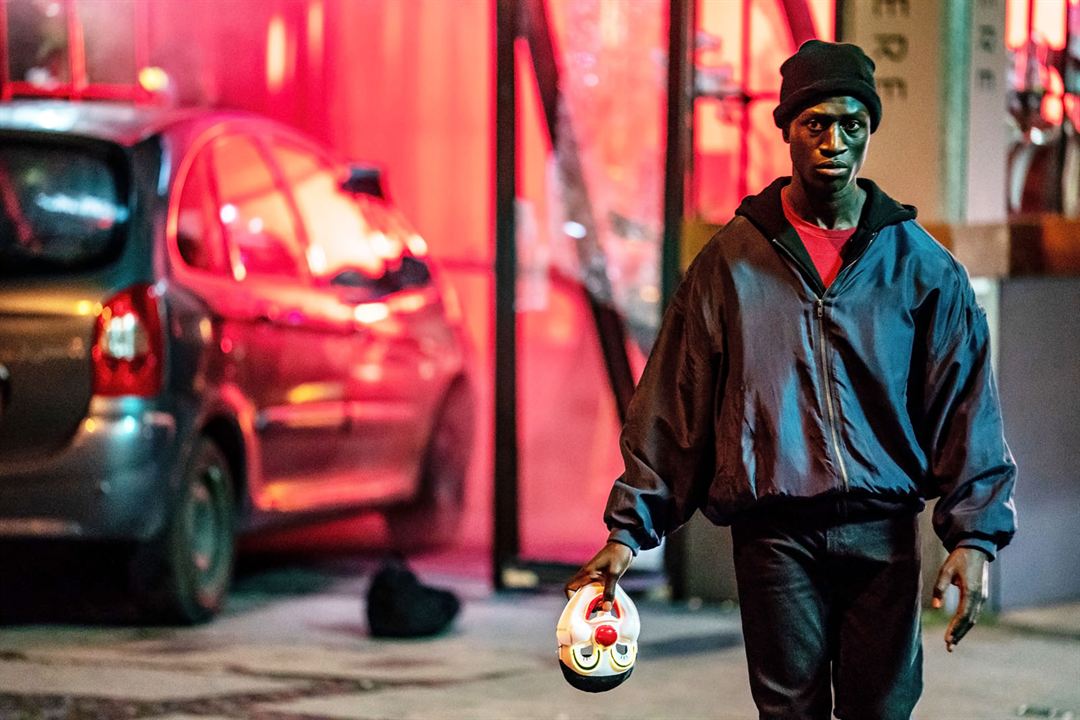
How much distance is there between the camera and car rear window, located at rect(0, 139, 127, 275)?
7.16 metres

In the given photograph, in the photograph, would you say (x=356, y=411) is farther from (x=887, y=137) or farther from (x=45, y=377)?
(x=887, y=137)

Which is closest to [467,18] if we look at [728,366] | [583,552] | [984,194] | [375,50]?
[375,50]

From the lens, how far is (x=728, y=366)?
154 inches

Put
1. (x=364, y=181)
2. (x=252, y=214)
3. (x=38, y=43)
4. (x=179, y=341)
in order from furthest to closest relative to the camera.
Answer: (x=38, y=43) < (x=364, y=181) < (x=252, y=214) < (x=179, y=341)

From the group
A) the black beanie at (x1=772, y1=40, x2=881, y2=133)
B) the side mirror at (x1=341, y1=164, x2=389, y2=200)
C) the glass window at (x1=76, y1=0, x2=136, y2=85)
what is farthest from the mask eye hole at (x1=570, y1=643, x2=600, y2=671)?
the glass window at (x1=76, y1=0, x2=136, y2=85)

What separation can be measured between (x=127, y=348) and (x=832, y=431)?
379cm

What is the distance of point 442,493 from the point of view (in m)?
9.84

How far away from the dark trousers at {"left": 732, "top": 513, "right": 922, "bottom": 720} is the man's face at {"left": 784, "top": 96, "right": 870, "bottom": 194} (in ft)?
2.10

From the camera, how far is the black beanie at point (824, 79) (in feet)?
12.5

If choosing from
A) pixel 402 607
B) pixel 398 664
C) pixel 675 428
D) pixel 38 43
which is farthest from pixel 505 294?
pixel 675 428

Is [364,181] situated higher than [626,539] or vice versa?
[364,181]

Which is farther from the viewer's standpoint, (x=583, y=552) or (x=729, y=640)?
(x=583, y=552)

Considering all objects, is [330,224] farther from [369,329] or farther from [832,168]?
[832,168]

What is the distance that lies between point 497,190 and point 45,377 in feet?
6.84
